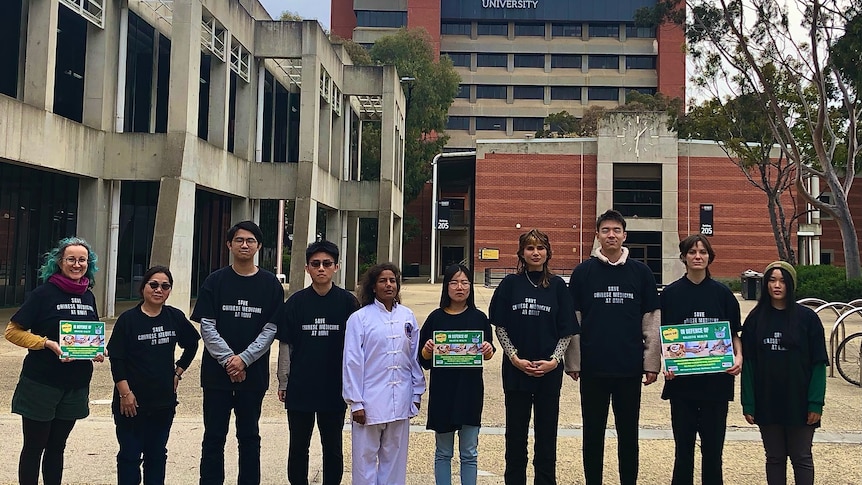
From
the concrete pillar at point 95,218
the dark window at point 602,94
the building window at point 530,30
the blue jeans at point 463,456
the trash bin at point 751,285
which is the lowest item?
the blue jeans at point 463,456

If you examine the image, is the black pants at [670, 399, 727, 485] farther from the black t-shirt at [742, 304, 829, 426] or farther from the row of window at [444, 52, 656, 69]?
the row of window at [444, 52, 656, 69]

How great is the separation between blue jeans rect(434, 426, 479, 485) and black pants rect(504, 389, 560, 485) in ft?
0.88

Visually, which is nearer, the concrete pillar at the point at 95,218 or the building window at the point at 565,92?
the concrete pillar at the point at 95,218

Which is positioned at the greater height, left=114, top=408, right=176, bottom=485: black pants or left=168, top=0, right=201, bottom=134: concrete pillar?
left=168, top=0, right=201, bottom=134: concrete pillar

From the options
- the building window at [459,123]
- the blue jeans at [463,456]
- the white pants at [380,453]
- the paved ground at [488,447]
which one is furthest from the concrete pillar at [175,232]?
the building window at [459,123]

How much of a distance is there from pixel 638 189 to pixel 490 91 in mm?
28741

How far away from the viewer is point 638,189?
43812 millimetres

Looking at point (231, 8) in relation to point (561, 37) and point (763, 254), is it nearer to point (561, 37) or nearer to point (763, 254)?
point (763, 254)

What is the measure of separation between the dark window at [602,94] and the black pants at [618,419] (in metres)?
67.6

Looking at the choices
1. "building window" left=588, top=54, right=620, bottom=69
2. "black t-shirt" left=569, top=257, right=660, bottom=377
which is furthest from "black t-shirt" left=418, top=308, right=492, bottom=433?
"building window" left=588, top=54, right=620, bottom=69

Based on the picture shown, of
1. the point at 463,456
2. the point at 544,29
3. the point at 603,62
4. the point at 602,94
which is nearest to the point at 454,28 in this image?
the point at 544,29

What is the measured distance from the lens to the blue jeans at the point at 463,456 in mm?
4480

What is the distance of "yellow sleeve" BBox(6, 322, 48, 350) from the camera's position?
4.20m

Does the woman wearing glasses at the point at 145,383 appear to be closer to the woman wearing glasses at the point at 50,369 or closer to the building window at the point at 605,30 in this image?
the woman wearing glasses at the point at 50,369
